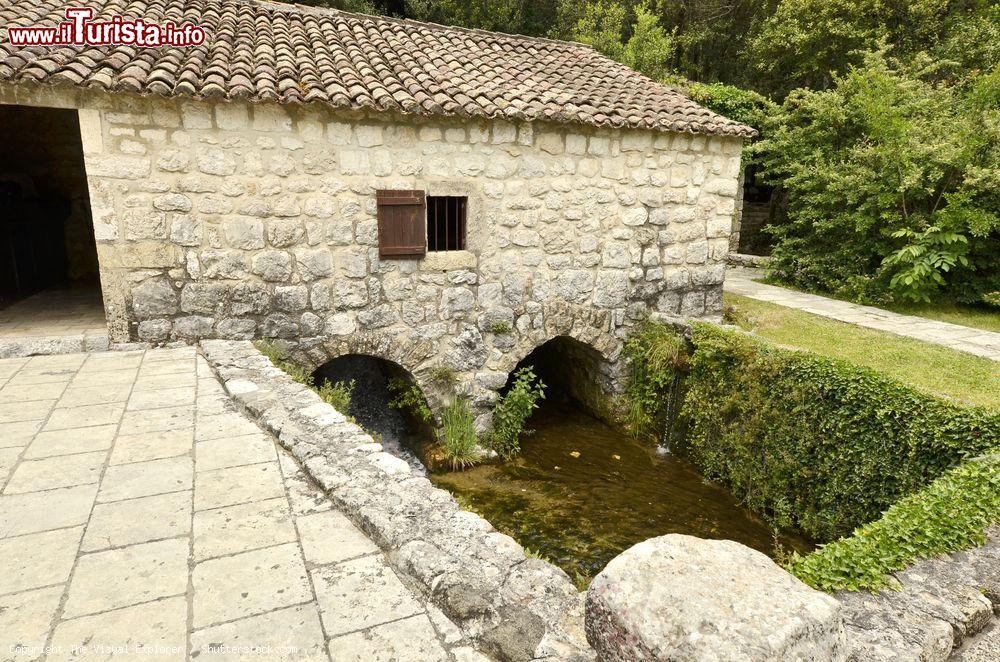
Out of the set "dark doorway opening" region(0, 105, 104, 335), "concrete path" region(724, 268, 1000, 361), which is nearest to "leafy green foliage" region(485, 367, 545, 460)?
"concrete path" region(724, 268, 1000, 361)

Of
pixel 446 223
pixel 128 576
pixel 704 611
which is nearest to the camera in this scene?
pixel 704 611

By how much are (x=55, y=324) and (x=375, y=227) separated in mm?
3694

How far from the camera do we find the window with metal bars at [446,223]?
6.64 m

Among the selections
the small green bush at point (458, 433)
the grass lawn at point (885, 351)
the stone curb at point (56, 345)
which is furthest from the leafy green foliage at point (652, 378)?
the stone curb at point (56, 345)

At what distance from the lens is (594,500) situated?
20.6 ft

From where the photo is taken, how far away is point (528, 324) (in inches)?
287

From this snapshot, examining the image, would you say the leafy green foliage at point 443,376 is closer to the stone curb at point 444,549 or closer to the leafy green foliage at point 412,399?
the leafy green foliage at point 412,399

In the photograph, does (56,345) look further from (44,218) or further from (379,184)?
(44,218)

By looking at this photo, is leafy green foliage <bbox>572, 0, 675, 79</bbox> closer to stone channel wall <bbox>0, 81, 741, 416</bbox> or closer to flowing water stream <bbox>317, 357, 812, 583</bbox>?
stone channel wall <bbox>0, 81, 741, 416</bbox>

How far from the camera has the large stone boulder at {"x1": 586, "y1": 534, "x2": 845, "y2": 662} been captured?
153 centimetres

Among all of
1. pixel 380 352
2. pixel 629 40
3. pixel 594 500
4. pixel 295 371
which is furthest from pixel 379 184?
pixel 629 40

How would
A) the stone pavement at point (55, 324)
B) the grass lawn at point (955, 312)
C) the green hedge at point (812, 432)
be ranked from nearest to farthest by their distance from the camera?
the green hedge at point (812, 432)
the stone pavement at point (55, 324)
the grass lawn at point (955, 312)

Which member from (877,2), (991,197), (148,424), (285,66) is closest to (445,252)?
(285,66)

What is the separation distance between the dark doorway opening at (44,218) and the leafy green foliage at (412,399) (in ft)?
12.5
